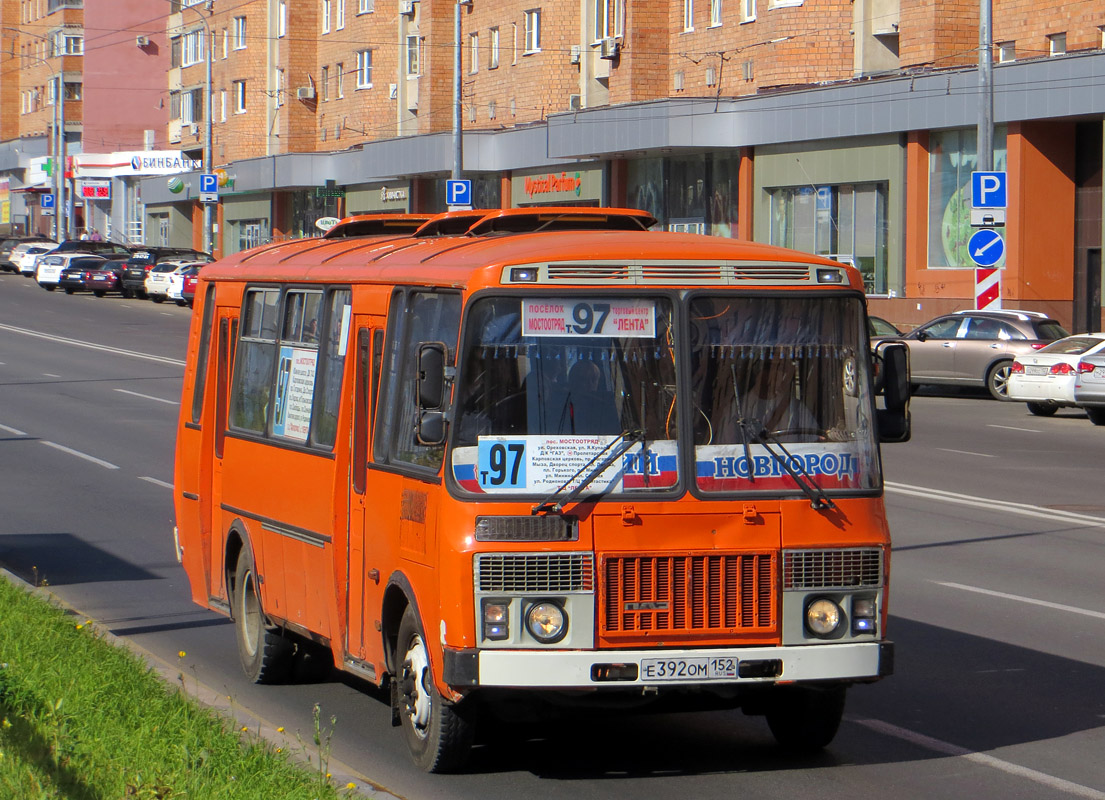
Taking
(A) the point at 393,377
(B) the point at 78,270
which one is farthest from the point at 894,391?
(B) the point at 78,270

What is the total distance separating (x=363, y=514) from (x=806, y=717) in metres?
2.10

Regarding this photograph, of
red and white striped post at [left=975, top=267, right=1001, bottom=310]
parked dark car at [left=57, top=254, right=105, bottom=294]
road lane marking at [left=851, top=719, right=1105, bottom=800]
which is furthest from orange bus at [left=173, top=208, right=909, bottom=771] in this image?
parked dark car at [left=57, top=254, right=105, bottom=294]

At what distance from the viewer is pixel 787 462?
6762 millimetres

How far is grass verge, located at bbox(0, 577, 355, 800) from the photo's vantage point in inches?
229

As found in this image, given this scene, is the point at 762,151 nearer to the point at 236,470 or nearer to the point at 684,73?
the point at 684,73

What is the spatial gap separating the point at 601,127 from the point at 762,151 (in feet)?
17.5

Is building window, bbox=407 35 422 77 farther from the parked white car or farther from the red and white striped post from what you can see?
the red and white striped post

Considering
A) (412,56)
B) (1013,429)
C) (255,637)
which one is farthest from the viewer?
(412,56)

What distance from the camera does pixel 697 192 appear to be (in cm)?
4578

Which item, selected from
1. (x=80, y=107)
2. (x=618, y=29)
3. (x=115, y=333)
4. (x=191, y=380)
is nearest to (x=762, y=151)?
(x=618, y=29)

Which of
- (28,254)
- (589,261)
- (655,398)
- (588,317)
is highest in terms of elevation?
(28,254)

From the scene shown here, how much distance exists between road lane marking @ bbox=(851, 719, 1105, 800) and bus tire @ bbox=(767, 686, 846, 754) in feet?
1.61

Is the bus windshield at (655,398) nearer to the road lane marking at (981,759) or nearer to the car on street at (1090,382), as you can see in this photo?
the road lane marking at (981,759)

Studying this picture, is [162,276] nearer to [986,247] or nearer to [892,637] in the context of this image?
[986,247]
